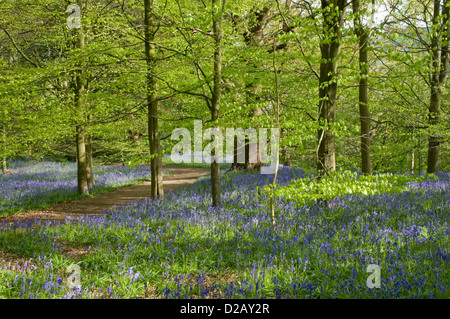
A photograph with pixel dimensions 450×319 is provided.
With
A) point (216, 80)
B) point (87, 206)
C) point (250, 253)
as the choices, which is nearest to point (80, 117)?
point (87, 206)

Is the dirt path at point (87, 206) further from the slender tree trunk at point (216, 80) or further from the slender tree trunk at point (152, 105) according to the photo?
the slender tree trunk at point (216, 80)

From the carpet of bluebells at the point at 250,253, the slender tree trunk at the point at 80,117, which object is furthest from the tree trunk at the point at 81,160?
the carpet of bluebells at the point at 250,253

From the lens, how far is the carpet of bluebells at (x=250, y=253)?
12.3ft

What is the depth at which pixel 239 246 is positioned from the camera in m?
5.09

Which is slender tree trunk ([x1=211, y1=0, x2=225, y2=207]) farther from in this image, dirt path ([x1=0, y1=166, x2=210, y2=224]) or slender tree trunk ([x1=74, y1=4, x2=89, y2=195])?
slender tree trunk ([x1=74, y1=4, x2=89, y2=195])

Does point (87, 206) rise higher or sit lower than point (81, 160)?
lower

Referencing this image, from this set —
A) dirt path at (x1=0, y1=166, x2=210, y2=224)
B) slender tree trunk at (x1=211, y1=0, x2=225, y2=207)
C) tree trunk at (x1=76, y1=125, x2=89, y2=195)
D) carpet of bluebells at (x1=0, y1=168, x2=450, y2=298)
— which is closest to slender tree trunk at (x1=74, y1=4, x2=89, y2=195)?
tree trunk at (x1=76, y1=125, x2=89, y2=195)

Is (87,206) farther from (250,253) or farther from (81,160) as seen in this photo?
(250,253)

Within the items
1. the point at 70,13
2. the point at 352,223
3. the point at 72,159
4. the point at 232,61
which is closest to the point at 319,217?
the point at 352,223

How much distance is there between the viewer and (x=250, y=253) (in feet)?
15.6

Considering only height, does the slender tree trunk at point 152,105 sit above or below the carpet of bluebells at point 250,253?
above
